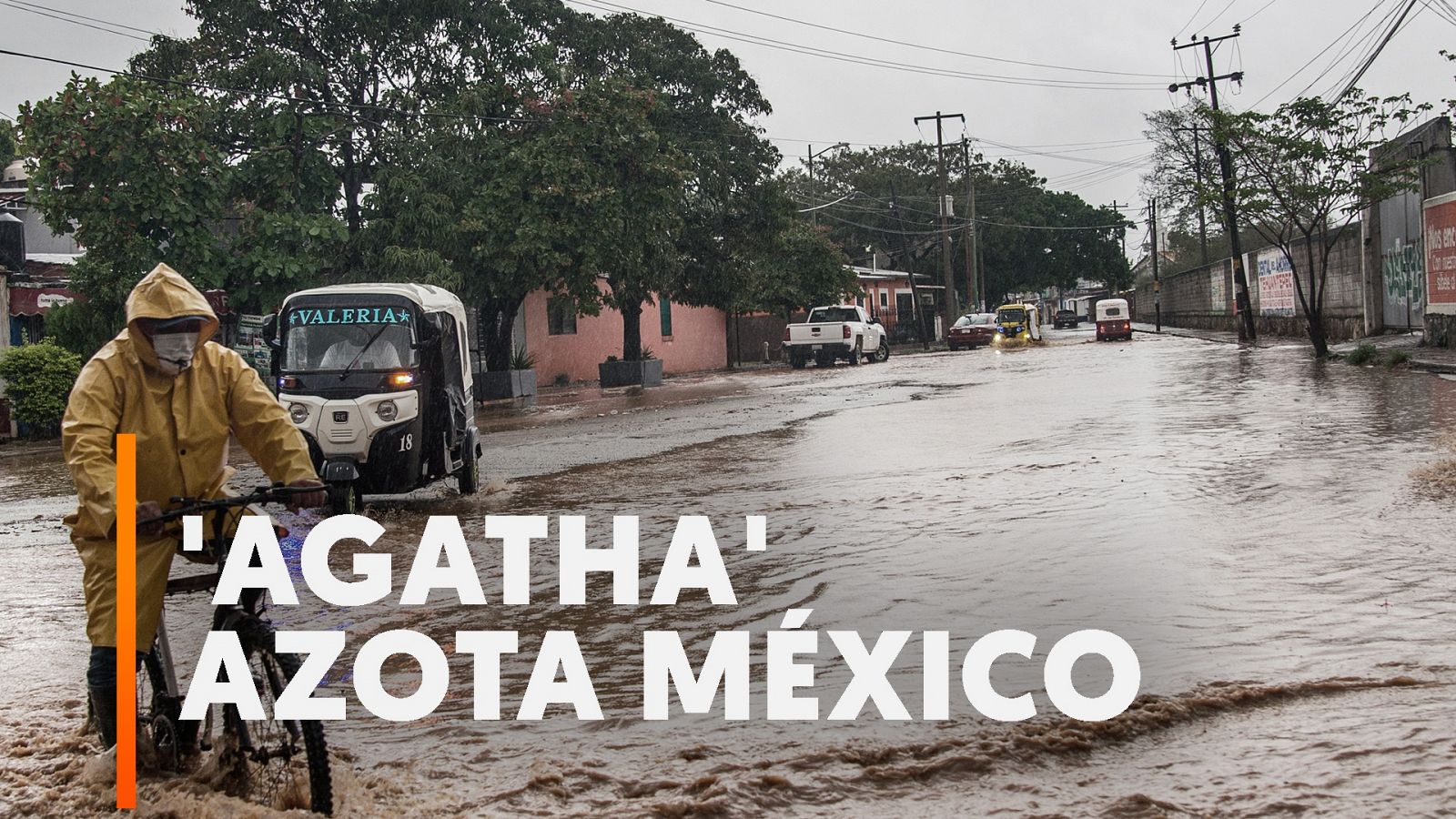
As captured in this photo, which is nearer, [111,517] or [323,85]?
[111,517]

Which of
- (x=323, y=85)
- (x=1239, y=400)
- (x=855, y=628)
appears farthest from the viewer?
(x=323, y=85)

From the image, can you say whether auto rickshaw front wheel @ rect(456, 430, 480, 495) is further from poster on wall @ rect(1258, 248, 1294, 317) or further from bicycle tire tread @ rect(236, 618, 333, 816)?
poster on wall @ rect(1258, 248, 1294, 317)

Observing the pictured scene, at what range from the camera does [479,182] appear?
30.2 metres

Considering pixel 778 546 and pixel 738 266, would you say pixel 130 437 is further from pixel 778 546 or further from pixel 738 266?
pixel 738 266

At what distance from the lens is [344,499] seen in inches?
447

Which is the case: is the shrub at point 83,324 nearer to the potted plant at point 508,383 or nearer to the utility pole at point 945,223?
the potted plant at point 508,383

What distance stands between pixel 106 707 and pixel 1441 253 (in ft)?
93.4

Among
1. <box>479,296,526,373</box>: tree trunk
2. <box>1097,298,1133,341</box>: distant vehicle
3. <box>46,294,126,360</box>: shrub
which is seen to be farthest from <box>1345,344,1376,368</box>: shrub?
<box>1097,298,1133,341</box>: distant vehicle

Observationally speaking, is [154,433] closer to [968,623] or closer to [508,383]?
[968,623]

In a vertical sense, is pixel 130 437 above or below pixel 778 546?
above

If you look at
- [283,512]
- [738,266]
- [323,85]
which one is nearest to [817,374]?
[738,266]

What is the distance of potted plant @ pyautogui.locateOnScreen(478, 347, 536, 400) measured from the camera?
32438mm

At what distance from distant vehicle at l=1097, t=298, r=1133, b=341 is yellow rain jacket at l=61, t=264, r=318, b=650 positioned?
49658 mm

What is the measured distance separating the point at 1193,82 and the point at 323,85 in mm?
29733
